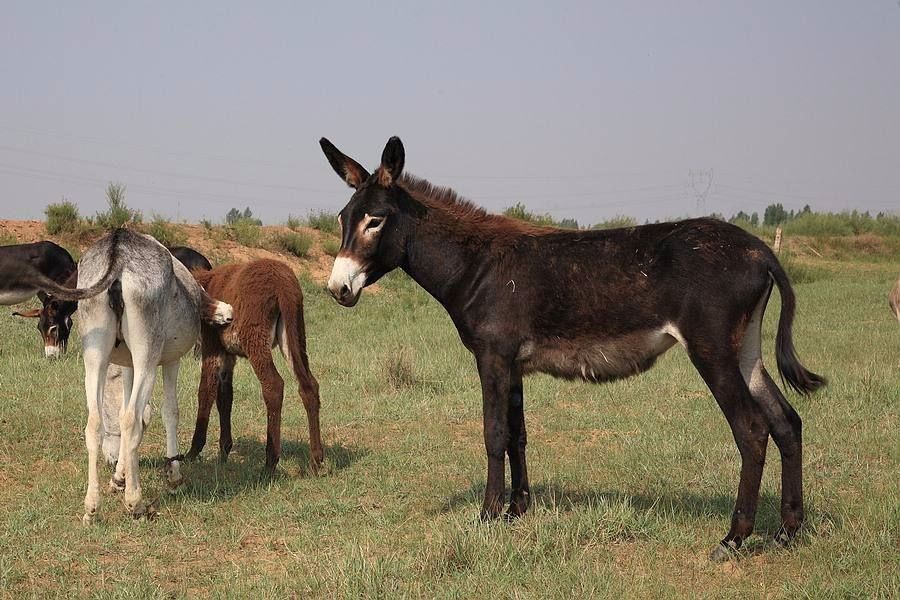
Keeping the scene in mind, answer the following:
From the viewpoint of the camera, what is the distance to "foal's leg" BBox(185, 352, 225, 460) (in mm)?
7242

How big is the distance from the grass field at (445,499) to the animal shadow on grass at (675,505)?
22 millimetres

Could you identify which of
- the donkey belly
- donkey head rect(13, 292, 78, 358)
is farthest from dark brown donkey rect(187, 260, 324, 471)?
donkey head rect(13, 292, 78, 358)

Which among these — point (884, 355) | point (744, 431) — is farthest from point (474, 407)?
point (884, 355)

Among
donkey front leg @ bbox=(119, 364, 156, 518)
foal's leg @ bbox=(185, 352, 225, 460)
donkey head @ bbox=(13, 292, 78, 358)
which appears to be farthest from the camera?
donkey head @ bbox=(13, 292, 78, 358)

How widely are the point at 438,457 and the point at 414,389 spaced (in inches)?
105

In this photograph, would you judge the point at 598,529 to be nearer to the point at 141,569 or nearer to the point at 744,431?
the point at 744,431

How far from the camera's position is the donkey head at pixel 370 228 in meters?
5.34

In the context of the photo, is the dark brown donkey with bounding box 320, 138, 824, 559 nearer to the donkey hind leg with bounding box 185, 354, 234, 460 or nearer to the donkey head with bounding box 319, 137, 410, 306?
the donkey head with bounding box 319, 137, 410, 306

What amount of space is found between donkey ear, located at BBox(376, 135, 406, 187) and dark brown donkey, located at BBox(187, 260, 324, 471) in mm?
2066

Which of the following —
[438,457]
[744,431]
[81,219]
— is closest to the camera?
[744,431]

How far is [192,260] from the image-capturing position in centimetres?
1162

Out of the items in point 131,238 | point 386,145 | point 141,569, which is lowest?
point 141,569

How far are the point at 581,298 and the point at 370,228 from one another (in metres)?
1.42

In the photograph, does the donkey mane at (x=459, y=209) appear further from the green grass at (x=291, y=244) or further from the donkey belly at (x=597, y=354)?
the green grass at (x=291, y=244)
